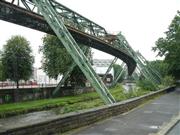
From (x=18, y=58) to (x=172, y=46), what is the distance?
2539cm

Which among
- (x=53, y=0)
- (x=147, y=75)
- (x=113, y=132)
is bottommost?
(x=113, y=132)

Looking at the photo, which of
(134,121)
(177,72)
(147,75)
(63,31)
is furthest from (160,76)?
(134,121)

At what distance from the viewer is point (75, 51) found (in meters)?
28.1

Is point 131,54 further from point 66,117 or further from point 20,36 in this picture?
point 66,117

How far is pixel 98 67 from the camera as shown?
125938 mm

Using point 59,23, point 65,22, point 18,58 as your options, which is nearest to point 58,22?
point 59,23

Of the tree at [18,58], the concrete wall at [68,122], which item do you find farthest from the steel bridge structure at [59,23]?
the tree at [18,58]

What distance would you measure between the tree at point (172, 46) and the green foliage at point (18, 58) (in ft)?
73.3

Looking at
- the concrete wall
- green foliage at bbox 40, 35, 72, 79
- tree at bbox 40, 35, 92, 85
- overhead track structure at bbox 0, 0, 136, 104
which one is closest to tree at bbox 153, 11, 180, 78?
tree at bbox 40, 35, 92, 85

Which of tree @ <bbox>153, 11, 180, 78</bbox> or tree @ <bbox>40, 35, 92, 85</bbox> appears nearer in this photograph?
tree @ <bbox>40, 35, 92, 85</bbox>

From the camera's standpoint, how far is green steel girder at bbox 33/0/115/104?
2747 centimetres

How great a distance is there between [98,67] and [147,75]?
6078 centimetres

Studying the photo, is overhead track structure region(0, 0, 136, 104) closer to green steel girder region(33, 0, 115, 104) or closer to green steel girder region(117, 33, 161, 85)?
green steel girder region(33, 0, 115, 104)

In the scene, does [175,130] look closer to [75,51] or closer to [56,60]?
[75,51]
